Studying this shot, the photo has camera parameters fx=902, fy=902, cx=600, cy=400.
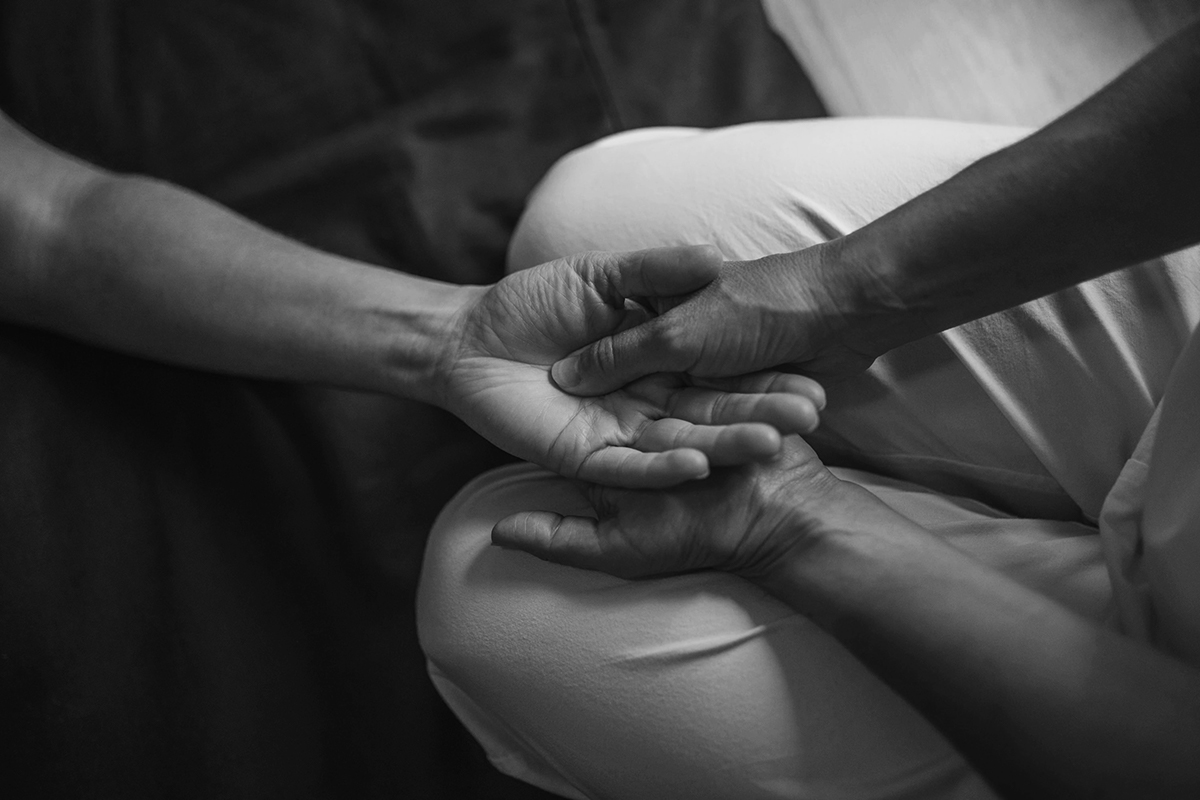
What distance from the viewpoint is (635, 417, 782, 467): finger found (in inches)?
26.4

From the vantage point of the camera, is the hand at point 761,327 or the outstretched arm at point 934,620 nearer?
the outstretched arm at point 934,620

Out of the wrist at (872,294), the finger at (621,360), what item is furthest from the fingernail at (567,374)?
the wrist at (872,294)

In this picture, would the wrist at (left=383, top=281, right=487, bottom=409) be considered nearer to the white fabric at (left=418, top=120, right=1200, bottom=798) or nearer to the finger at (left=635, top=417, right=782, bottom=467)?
the white fabric at (left=418, top=120, right=1200, bottom=798)

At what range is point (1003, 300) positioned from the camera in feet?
2.24

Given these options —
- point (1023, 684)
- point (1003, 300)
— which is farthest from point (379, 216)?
point (1023, 684)

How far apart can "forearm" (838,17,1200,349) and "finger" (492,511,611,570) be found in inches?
10.9

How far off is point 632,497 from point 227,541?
1.37 ft

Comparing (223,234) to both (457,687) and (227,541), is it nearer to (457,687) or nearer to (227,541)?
(227,541)

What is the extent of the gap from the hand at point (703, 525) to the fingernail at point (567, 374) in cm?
12

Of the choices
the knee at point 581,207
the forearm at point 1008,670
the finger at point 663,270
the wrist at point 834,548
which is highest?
the knee at point 581,207

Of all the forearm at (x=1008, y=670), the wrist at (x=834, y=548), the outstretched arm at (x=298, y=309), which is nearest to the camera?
the forearm at (x=1008, y=670)

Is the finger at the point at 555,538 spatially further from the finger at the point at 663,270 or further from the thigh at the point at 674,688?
the finger at the point at 663,270

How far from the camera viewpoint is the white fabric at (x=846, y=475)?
0.64 metres

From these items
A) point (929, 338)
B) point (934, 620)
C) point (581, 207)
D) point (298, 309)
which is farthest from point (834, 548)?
point (298, 309)
